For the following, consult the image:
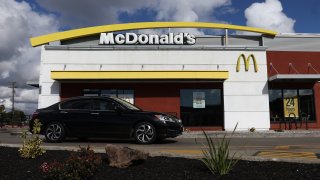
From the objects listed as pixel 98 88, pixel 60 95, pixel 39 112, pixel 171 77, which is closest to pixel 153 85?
pixel 171 77

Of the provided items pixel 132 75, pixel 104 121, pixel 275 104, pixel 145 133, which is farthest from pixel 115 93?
pixel 145 133

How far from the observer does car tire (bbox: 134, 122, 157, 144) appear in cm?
1213

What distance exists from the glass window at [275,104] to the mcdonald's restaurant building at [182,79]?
2.2 inches

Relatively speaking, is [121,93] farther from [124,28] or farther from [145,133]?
[145,133]

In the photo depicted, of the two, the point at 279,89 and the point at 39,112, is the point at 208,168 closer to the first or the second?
the point at 39,112

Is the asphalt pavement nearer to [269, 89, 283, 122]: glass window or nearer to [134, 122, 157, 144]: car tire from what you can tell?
[134, 122, 157, 144]: car tire

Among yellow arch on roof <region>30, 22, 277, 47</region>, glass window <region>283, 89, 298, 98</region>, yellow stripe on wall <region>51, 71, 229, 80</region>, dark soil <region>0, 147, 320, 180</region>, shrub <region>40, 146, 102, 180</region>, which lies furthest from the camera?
glass window <region>283, 89, 298, 98</region>

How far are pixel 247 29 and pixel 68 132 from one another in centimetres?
1494

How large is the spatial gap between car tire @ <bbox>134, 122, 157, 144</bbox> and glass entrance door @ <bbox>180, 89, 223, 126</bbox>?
10.6m

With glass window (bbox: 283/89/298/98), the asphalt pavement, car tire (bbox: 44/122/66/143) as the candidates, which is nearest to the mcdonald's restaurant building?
glass window (bbox: 283/89/298/98)

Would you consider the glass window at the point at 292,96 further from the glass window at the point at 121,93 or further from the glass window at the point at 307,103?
the glass window at the point at 121,93

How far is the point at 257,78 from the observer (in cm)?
2284

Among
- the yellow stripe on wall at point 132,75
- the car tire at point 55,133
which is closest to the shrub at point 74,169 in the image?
the car tire at point 55,133

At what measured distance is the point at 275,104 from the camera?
2366cm
